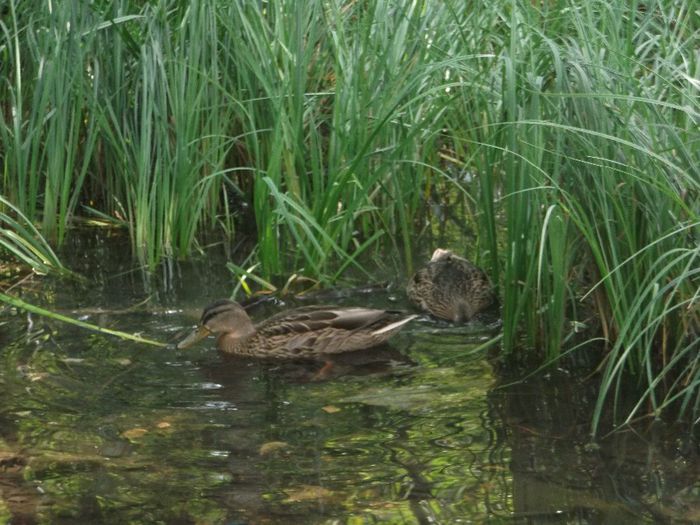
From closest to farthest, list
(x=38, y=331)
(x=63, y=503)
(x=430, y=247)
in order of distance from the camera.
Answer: (x=63, y=503), (x=38, y=331), (x=430, y=247)

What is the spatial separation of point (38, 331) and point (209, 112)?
1985mm

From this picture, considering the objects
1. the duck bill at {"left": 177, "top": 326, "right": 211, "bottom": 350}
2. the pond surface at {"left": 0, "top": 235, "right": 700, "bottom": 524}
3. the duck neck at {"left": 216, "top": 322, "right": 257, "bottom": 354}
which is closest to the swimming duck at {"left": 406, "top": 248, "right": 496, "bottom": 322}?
the pond surface at {"left": 0, "top": 235, "right": 700, "bottom": 524}

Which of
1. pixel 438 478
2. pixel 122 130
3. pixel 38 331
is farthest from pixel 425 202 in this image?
pixel 438 478

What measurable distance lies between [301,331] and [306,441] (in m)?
1.63

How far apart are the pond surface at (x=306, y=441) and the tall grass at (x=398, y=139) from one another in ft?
1.10

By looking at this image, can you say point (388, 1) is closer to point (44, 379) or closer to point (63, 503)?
point (44, 379)

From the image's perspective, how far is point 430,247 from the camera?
354 inches

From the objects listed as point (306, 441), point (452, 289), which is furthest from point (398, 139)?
point (306, 441)

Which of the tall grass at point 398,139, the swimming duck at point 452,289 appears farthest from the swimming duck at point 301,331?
the tall grass at point 398,139

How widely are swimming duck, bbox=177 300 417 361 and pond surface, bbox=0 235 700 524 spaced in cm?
11

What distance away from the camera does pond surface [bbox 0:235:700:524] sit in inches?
198

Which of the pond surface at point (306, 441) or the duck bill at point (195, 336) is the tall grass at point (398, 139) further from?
the duck bill at point (195, 336)

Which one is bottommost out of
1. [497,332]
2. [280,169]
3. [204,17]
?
[497,332]

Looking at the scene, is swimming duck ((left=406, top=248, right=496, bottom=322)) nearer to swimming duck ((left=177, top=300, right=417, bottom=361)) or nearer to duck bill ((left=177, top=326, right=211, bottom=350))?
swimming duck ((left=177, top=300, right=417, bottom=361))
